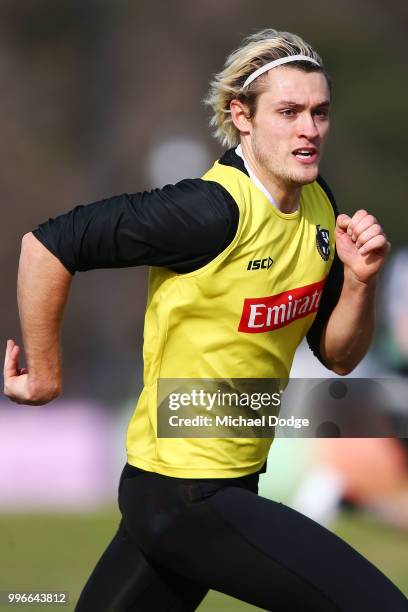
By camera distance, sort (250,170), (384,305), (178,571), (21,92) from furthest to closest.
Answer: (21,92), (384,305), (250,170), (178,571)

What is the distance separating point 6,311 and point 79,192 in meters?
0.76

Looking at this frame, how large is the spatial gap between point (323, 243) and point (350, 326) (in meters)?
0.20

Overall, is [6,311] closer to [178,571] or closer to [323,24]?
[323,24]

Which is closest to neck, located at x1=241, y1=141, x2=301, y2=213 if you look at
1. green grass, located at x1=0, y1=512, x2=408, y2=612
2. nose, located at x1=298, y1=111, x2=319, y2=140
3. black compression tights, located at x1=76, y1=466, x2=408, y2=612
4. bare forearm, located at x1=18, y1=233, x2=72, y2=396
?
nose, located at x1=298, y1=111, x2=319, y2=140

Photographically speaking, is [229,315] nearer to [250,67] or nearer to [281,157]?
[281,157]

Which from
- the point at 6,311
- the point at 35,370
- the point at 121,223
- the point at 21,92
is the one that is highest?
the point at 21,92

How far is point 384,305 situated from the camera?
5.57m

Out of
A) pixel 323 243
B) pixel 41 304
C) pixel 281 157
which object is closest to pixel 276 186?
pixel 281 157

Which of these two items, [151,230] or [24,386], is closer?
[151,230]

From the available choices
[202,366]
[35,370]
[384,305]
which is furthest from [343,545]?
[384,305]

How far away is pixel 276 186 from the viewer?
2.30m

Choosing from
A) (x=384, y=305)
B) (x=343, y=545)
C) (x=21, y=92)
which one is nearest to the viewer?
(x=343, y=545)

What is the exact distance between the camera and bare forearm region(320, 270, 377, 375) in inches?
92.3

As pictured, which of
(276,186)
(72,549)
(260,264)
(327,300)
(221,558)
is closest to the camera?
(221,558)
